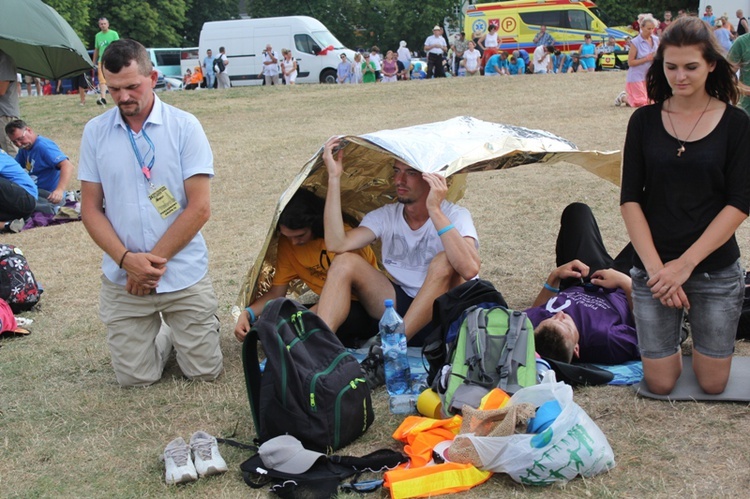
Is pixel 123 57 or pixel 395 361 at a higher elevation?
pixel 123 57

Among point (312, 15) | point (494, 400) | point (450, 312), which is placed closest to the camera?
point (494, 400)

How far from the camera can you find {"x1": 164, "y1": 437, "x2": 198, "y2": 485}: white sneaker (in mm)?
3619

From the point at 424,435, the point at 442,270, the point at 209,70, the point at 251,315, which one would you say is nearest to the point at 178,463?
the point at 424,435

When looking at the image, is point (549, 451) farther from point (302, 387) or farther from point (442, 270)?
point (442, 270)

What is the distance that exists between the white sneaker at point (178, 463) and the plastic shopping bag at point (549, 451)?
1144mm

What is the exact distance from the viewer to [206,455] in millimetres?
3756

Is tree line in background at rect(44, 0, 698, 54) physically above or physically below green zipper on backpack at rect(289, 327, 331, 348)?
above

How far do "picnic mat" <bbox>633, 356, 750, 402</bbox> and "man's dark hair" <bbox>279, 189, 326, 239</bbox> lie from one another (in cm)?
217

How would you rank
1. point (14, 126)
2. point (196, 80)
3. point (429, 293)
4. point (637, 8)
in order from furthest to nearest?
point (637, 8) → point (196, 80) → point (14, 126) → point (429, 293)

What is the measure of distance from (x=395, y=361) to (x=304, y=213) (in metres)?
1.26

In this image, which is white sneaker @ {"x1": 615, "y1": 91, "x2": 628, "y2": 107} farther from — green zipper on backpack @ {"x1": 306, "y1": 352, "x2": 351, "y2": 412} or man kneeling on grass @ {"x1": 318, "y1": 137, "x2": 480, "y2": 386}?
green zipper on backpack @ {"x1": 306, "y1": 352, "x2": 351, "y2": 412}

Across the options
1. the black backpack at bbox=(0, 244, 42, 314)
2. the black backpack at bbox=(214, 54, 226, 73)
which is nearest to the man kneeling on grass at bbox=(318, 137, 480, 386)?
the black backpack at bbox=(0, 244, 42, 314)

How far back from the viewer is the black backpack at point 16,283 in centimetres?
610

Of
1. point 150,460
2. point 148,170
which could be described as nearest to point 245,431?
point 150,460
